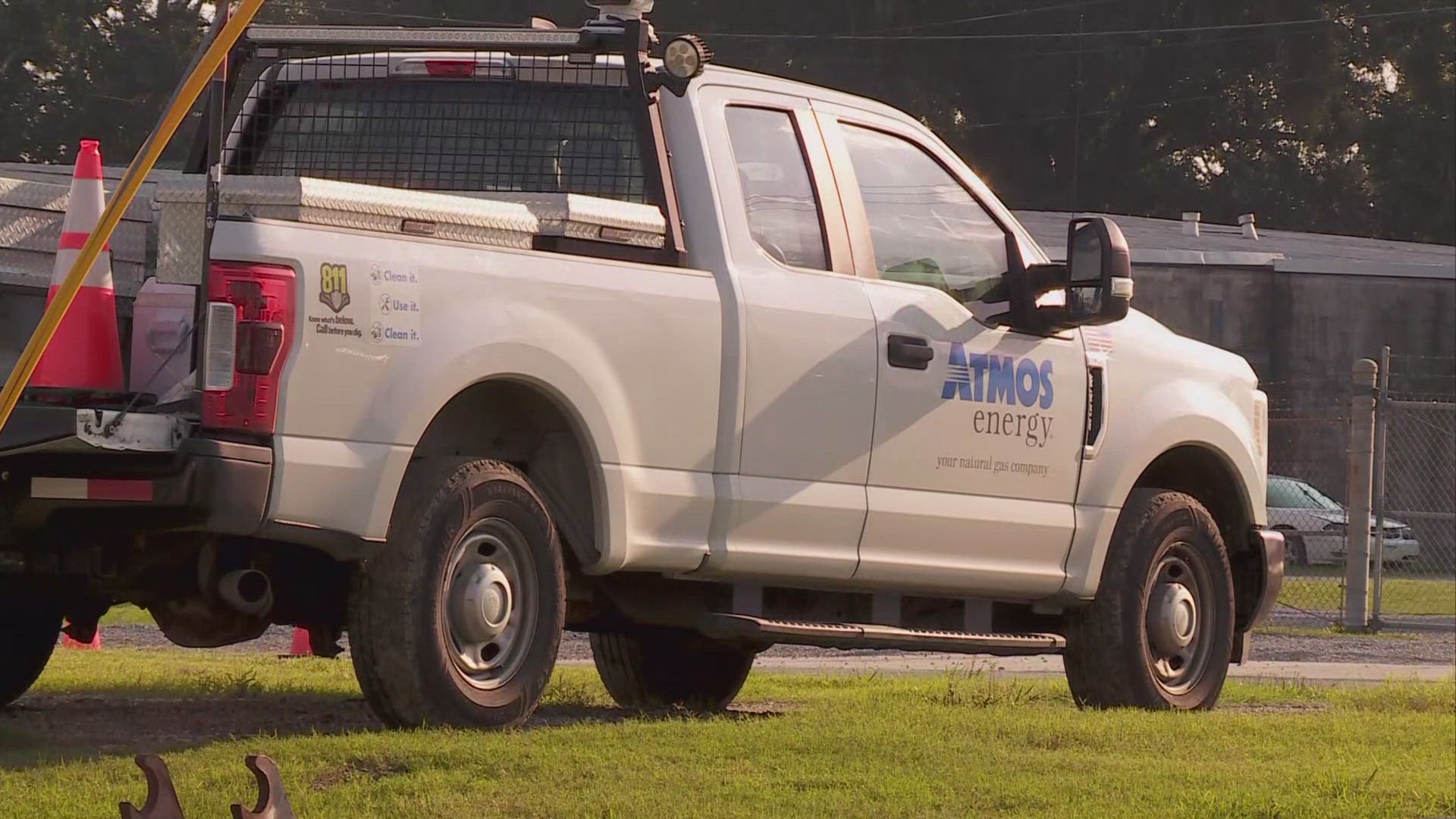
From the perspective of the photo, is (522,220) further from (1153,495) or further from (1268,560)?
(1268,560)

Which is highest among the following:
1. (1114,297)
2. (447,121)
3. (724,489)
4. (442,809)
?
(447,121)

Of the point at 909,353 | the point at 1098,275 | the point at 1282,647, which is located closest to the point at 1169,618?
the point at 1098,275

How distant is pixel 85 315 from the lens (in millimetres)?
6625

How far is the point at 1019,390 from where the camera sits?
344 inches

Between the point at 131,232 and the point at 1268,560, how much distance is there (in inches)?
198

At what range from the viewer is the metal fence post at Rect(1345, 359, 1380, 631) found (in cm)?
1753

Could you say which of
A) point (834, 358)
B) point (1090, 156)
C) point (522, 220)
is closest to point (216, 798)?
point (522, 220)

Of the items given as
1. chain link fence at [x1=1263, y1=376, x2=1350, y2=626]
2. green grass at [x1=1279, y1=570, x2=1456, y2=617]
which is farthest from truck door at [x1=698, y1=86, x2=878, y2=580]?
chain link fence at [x1=1263, y1=376, x2=1350, y2=626]

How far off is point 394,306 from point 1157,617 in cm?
393

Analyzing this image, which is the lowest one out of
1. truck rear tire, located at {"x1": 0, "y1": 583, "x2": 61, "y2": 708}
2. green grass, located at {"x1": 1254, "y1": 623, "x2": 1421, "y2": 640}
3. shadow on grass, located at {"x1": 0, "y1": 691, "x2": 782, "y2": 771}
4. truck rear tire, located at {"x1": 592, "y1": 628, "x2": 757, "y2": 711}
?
green grass, located at {"x1": 1254, "y1": 623, "x2": 1421, "y2": 640}

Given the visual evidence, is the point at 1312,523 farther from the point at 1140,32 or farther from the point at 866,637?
the point at 1140,32

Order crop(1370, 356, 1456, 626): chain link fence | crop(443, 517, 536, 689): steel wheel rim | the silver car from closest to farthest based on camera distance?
crop(443, 517, 536, 689): steel wheel rim < the silver car < crop(1370, 356, 1456, 626): chain link fence

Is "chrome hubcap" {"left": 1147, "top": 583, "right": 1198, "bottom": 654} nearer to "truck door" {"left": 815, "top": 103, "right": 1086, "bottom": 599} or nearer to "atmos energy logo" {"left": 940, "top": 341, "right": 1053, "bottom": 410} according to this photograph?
"truck door" {"left": 815, "top": 103, "right": 1086, "bottom": 599}

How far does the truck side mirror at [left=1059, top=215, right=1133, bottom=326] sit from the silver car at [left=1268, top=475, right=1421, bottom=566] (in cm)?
1870
